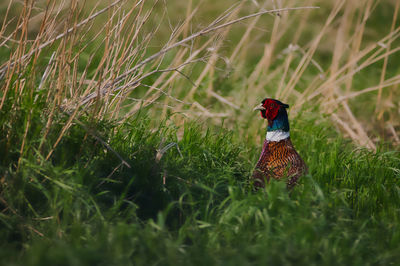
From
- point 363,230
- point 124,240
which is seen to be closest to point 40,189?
point 124,240

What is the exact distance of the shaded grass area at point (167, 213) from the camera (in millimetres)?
2158

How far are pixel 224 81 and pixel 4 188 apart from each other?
298 cm

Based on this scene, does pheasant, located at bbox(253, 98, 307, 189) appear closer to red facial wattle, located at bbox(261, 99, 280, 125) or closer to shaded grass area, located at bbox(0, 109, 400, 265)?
red facial wattle, located at bbox(261, 99, 280, 125)

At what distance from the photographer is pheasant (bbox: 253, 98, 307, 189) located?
2979 millimetres

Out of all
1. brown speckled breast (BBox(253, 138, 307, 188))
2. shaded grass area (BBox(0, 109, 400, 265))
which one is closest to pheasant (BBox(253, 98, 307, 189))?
brown speckled breast (BBox(253, 138, 307, 188))

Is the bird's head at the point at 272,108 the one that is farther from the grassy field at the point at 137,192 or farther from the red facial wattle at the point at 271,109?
the grassy field at the point at 137,192

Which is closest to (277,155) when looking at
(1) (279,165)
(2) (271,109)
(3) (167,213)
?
(1) (279,165)

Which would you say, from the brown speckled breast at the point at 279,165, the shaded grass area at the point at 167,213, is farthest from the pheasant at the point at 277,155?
the shaded grass area at the point at 167,213

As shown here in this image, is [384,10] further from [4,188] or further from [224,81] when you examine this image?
[4,188]

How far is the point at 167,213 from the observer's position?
257 centimetres

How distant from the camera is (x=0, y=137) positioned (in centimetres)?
261

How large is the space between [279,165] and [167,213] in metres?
0.79

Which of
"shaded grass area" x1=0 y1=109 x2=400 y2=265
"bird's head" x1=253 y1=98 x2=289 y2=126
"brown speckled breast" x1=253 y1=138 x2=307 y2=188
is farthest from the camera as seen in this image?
"bird's head" x1=253 y1=98 x2=289 y2=126

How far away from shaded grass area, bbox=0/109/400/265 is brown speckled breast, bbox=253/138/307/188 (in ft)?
0.42
